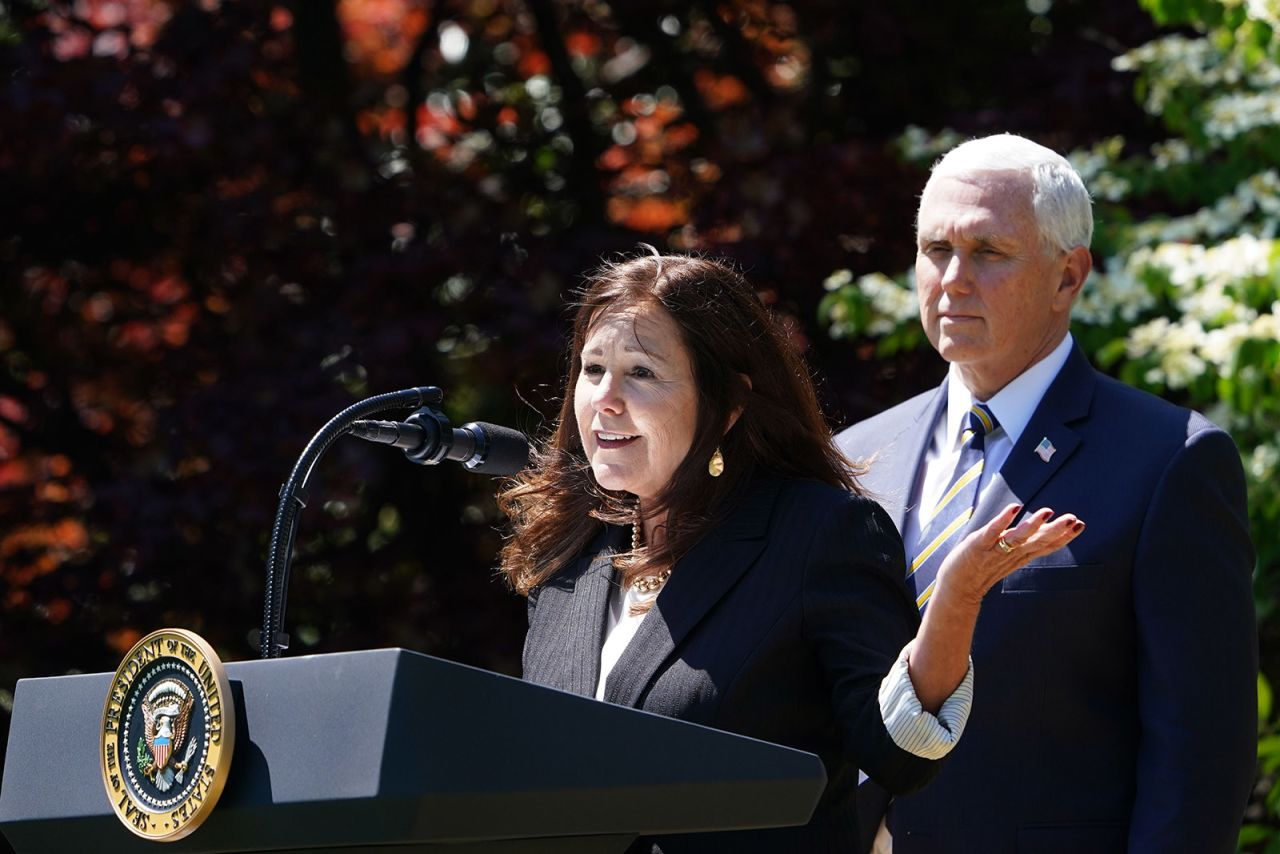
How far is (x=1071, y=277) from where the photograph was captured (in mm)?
2932

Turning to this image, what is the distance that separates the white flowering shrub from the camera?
387 cm

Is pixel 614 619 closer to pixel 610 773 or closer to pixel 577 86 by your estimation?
pixel 610 773

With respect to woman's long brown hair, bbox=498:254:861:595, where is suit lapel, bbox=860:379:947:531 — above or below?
below

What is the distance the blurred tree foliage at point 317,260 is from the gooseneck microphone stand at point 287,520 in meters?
2.65

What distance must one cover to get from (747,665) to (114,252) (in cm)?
385

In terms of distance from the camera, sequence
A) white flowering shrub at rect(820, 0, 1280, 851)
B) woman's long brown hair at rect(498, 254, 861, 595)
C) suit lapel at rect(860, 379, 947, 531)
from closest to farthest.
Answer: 1. woman's long brown hair at rect(498, 254, 861, 595)
2. suit lapel at rect(860, 379, 947, 531)
3. white flowering shrub at rect(820, 0, 1280, 851)

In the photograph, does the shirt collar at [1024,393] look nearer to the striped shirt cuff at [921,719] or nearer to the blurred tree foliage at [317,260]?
the striped shirt cuff at [921,719]

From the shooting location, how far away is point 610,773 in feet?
5.08

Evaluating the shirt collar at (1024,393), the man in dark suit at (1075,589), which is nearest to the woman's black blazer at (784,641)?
the man in dark suit at (1075,589)

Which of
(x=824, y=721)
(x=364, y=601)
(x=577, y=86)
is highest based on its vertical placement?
(x=577, y=86)

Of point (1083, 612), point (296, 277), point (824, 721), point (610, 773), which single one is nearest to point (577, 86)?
point (296, 277)

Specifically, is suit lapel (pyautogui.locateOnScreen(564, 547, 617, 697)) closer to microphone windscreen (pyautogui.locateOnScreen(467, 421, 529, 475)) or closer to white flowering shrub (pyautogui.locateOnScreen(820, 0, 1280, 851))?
microphone windscreen (pyautogui.locateOnScreen(467, 421, 529, 475))

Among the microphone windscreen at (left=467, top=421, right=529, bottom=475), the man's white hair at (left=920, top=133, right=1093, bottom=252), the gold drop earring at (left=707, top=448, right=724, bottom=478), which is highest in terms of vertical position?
the man's white hair at (left=920, top=133, right=1093, bottom=252)

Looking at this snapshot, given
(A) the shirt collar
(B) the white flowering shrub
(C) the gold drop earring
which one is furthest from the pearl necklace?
(B) the white flowering shrub
